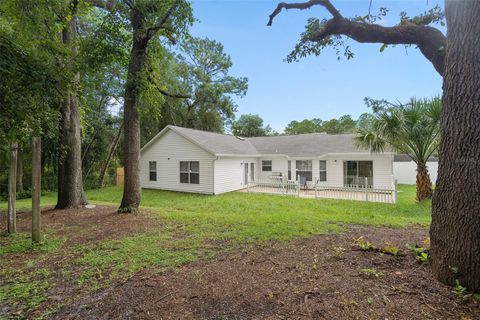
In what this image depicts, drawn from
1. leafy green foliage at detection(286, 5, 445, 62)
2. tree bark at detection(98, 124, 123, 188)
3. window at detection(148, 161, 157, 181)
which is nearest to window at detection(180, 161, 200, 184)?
window at detection(148, 161, 157, 181)

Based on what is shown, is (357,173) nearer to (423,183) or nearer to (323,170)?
(323,170)

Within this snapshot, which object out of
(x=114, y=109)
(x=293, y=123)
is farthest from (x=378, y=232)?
(x=293, y=123)

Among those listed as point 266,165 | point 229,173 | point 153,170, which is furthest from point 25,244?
point 266,165

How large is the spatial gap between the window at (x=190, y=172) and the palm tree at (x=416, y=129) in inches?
393

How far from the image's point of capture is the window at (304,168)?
1706 cm

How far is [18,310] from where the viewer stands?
272 cm

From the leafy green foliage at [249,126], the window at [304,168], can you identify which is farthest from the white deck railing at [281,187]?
the leafy green foliage at [249,126]

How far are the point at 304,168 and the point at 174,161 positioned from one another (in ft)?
29.7

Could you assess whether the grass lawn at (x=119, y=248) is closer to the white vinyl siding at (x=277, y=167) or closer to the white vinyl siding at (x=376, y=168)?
the white vinyl siding at (x=376, y=168)

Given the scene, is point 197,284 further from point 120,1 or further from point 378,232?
point 120,1

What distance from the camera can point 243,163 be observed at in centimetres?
1731

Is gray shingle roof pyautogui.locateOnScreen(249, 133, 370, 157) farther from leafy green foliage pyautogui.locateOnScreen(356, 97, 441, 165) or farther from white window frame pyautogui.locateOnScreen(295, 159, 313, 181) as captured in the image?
leafy green foliage pyautogui.locateOnScreen(356, 97, 441, 165)

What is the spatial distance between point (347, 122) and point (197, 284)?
148 feet

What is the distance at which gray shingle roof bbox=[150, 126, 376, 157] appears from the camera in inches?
610
